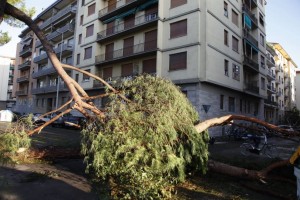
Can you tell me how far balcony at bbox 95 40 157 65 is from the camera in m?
24.1

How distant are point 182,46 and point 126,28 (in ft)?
25.2

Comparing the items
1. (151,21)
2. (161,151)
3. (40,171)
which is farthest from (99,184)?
(151,21)

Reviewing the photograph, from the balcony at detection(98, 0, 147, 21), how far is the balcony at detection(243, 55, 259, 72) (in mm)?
12253

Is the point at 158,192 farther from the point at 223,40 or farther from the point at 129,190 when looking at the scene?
the point at 223,40

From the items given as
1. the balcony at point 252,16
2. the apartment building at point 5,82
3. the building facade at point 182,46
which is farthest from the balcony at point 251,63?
the apartment building at point 5,82

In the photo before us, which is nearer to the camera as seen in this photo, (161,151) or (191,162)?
(161,151)

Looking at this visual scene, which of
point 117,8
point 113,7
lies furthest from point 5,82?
point 117,8

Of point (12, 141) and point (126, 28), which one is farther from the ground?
point (126, 28)

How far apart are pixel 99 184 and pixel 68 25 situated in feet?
114

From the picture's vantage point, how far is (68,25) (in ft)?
120

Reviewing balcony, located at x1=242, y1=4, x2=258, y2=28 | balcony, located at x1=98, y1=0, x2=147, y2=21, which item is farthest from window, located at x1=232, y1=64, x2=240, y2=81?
balcony, located at x1=98, y1=0, x2=147, y2=21

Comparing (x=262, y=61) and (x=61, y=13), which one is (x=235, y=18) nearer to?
(x=262, y=61)

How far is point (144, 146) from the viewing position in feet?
17.0

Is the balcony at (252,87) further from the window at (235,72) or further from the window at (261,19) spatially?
the window at (261,19)
